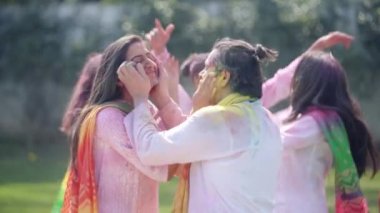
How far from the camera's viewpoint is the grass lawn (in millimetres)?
11539

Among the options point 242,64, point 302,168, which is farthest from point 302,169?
point 242,64

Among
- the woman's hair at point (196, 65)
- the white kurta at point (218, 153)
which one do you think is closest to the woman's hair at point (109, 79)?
the white kurta at point (218, 153)

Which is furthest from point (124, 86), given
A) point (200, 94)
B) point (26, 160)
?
point (26, 160)

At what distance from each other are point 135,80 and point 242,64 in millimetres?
490

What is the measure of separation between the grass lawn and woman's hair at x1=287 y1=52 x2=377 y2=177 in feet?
16.7

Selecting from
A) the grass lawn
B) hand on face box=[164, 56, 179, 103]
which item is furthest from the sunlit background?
hand on face box=[164, 56, 179, 103]

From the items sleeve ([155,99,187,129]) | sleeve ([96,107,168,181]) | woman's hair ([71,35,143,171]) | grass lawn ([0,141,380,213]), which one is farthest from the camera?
grass lawn ([0,141,380,213])

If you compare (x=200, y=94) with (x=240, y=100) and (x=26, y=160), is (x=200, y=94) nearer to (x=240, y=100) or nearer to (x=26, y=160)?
(x=240, y=100)

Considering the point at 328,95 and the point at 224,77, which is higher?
the point at 328,95

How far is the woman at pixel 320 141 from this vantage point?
229 inches

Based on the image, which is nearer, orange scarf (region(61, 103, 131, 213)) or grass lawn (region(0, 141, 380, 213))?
orange scarf (region(61, 103, 131, 213))

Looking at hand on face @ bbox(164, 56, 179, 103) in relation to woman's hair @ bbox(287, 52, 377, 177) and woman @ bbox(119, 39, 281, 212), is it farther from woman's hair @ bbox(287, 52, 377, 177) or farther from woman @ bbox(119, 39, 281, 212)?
woman @ bbox(119, 39, 281, 212)

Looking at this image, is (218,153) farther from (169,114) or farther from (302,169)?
(302,169)

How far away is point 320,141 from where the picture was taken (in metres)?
5.84
